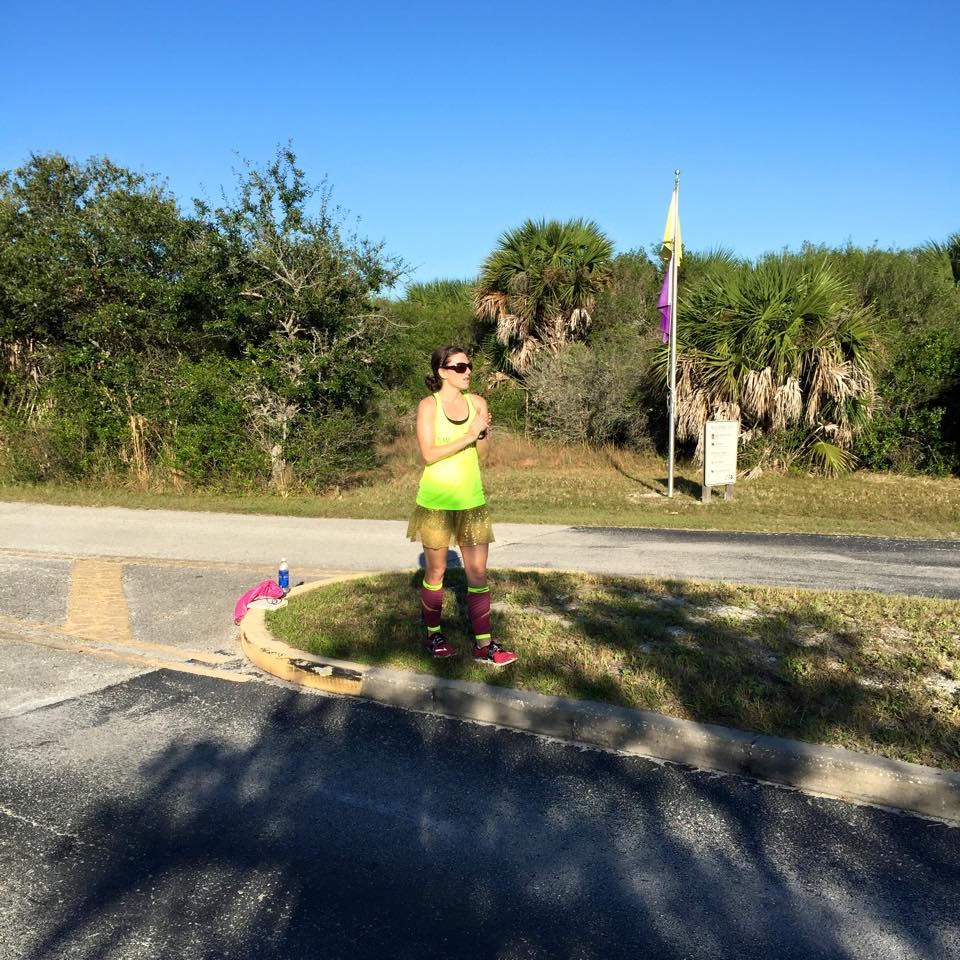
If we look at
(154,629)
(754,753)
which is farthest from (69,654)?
(754,753)

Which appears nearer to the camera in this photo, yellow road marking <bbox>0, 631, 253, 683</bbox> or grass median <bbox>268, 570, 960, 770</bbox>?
grass median <bbox>268, 570, 960, 770</bbox>

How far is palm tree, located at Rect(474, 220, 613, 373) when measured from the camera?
2408 cm

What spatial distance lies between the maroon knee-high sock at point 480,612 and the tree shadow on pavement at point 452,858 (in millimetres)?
853

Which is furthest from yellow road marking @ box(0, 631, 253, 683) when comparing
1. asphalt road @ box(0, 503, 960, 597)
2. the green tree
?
the green tree

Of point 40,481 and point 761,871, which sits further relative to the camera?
point 40,481

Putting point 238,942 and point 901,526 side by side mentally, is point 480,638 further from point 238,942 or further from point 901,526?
point 901,526

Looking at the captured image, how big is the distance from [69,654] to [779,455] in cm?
1472

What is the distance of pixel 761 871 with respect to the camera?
3223 millimetres

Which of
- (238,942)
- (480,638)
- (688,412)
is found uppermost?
(688,412)

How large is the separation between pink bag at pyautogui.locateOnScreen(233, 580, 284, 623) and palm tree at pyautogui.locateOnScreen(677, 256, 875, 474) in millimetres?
11719

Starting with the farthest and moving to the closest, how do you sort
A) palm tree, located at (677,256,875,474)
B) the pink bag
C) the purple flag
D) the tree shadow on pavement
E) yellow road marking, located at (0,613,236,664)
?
1. palm tree, located at (677,256,875,474)
2. the purple flag
3. the pink bag
4. yellow road marking, located at (0,613,236,664)
5. the tree shadow on pavement

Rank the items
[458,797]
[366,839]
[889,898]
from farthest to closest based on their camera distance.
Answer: [458,797]
[366,839]
[889,898]

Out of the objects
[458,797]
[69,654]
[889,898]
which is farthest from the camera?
[69,654]

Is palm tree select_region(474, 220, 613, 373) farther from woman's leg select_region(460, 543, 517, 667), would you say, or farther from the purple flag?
woman's leg select_region(460, 543, 517, 667)
